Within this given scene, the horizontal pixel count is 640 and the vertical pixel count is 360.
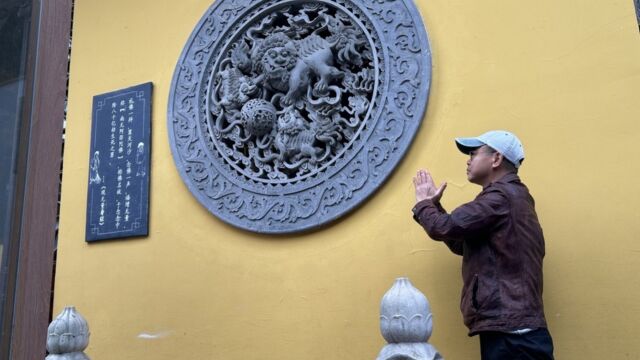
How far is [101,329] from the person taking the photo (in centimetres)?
422

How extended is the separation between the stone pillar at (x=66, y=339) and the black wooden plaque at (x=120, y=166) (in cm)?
94

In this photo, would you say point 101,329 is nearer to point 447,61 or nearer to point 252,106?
point 252,106

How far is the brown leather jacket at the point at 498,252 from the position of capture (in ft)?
8.51

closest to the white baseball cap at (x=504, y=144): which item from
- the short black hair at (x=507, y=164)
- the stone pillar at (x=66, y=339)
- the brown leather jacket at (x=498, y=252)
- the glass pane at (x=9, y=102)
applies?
the short black hair at (x=507, y=164)

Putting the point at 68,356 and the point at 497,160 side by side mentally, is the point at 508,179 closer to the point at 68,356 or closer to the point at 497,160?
the point at 497,160

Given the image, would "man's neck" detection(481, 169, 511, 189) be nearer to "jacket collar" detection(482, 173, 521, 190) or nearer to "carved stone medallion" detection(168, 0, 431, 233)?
"jacket collar" detection(482, 173, 521, 190)

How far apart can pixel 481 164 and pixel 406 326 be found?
77cm

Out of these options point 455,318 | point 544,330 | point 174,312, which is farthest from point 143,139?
point 544,330

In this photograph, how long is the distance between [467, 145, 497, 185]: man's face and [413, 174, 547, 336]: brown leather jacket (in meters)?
0.11

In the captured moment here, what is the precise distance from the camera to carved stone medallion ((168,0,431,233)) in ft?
11.6

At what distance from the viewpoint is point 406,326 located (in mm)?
2658

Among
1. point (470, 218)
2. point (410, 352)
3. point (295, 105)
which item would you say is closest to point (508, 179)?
point (470, 218)

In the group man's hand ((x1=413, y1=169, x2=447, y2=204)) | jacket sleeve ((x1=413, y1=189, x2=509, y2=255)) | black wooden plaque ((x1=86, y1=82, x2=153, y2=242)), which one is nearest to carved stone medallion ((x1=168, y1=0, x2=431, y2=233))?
black wooden plaque ((x1=86, y1=82, x2=153, y2=242))

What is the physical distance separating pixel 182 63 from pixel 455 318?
2.40 meters
